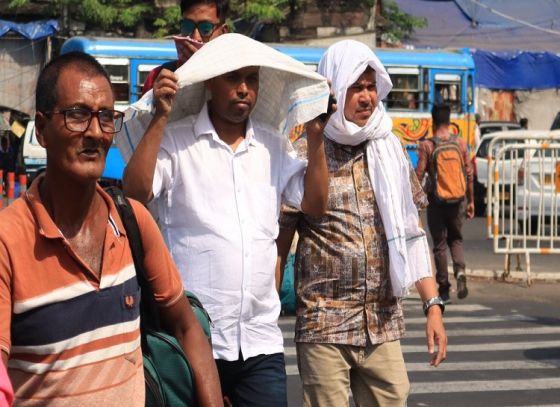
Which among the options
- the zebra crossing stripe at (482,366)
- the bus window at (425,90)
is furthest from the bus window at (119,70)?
the zebra crossing stripe at (482,366)

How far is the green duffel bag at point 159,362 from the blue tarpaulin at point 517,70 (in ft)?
110

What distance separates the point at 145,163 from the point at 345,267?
43.8 inches

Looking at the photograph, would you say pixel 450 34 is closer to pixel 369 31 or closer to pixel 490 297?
pixel 369 31

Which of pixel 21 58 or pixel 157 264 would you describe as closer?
pixel 157 264

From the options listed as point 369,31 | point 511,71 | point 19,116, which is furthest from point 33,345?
point 511,71

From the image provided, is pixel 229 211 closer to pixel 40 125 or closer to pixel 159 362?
pixel 159 362

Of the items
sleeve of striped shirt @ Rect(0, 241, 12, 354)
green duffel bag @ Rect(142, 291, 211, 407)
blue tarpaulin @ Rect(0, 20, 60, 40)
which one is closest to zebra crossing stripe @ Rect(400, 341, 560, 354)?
green duffel bag @ Rect(142, 291, 211, 407)

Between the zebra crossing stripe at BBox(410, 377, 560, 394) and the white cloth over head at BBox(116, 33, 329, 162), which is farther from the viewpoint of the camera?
the zebra crossing stripe at BBox(410, 377, 560, 394)

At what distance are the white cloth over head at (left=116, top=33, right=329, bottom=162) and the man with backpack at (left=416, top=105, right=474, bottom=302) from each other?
8.00 meters

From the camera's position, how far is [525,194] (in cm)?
1381

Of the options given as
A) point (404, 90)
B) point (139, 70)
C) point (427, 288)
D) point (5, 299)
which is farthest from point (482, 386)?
point (404, 90)

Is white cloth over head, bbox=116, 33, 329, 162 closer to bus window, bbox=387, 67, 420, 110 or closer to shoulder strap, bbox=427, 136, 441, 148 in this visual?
shoulder strap, bbox=427, 136, 441, 148

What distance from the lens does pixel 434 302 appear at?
16.6 feet

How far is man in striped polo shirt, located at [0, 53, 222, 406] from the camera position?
284cm
